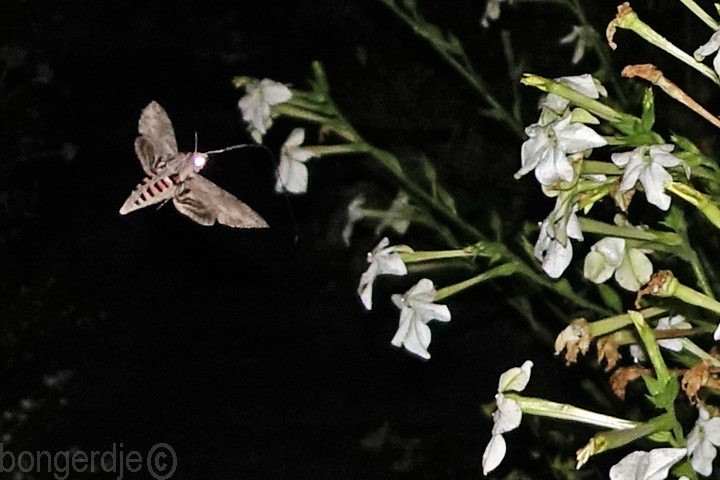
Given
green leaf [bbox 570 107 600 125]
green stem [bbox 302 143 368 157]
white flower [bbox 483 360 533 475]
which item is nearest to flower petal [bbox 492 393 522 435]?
white flower [bbox 483 360 533 475]

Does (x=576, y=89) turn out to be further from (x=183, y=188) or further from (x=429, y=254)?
(x=183, y=188)

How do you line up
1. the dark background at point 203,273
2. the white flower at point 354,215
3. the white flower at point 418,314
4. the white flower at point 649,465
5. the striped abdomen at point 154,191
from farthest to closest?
1. the dark background at point 203,273
2. the white flower at point 354,215
3. the striped abdomen at point 154,191
4. the white flower at point 418,314
5. the white flower at point 649,465

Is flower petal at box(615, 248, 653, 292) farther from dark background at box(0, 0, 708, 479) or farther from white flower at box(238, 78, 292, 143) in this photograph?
dark background at box(0, 0, 708, 479)

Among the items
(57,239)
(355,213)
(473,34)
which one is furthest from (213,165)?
(355,213)

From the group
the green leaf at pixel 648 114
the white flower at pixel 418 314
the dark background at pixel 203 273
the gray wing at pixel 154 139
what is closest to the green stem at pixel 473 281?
the white flower at pixel 418 314

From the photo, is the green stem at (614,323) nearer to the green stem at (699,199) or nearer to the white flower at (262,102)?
the green stem at (699,199)
